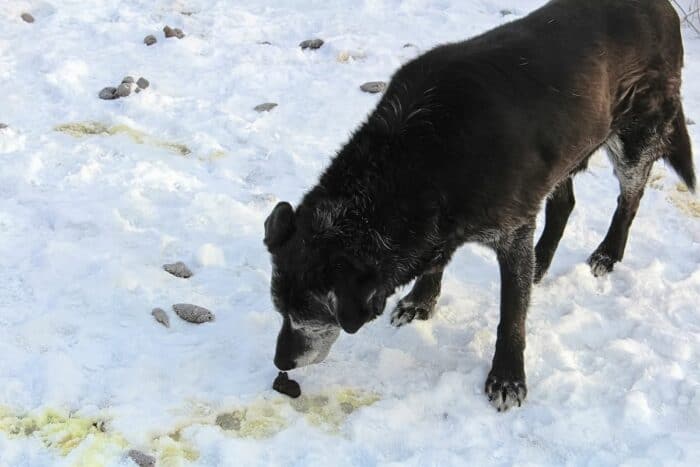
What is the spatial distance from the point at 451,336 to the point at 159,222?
2.17 meters

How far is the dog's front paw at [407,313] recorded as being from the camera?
13.6 ft

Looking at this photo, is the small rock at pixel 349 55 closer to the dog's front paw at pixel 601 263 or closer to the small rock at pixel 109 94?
the small rock at pixel 109 94

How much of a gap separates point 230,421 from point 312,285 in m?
0.84

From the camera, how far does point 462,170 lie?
319 centimetres

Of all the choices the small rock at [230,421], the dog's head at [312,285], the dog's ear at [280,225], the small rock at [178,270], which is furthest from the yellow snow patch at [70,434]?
the small rock at [178,270]

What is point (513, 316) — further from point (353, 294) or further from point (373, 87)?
point (373, 87)

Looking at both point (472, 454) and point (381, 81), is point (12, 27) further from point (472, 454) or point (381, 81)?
point (472, 454)

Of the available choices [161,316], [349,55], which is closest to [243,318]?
[161,316]

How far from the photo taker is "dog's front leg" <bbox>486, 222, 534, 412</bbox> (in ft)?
11.7

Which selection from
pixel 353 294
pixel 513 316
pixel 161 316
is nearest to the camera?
pixel 353 294

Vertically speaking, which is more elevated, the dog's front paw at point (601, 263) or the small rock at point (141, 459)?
the small rock at point (141, 459)

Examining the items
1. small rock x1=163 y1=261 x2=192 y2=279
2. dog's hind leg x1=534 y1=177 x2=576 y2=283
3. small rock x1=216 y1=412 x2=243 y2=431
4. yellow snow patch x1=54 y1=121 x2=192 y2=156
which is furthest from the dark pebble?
yellow snow patch x1=54 y1=121 x2=192 y2=156

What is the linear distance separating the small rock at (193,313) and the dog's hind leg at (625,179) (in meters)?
2.51

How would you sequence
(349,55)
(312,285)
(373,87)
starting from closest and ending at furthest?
(312,285)
(373,87)
(349,55)
